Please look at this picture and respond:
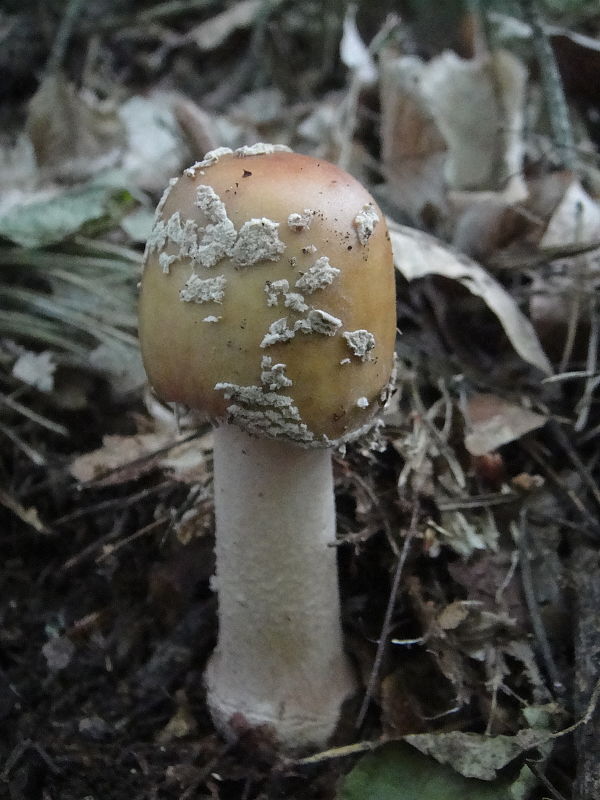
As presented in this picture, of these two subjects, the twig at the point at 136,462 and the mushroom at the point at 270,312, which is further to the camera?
the twig at the point at 136,462

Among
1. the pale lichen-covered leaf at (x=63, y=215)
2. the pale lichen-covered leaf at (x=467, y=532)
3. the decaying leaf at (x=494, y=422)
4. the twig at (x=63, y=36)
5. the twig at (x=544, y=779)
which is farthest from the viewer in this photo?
the twig at (x=63, y=36)

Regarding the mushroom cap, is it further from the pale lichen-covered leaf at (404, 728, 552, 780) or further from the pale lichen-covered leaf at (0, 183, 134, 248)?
the pale lichen-covered leaf at (0, 183, 134, 248)

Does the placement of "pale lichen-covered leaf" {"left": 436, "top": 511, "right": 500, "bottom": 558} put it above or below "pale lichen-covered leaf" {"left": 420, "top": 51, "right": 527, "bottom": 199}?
below

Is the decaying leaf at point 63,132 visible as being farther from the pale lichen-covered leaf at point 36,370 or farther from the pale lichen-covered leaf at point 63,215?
the pale lichen-covered leaf at point 36,370

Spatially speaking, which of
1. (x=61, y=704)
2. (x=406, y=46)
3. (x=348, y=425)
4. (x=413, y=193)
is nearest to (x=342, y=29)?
(x=406, y=46)

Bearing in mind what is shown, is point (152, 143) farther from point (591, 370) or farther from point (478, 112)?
point (591, 370)

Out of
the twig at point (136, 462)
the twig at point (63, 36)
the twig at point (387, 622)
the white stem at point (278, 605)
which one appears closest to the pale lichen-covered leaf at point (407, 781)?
the twig at point (387, 622)

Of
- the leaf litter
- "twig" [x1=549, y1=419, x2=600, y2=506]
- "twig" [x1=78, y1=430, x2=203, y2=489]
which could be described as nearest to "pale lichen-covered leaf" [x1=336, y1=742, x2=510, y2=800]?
the leaf litter
